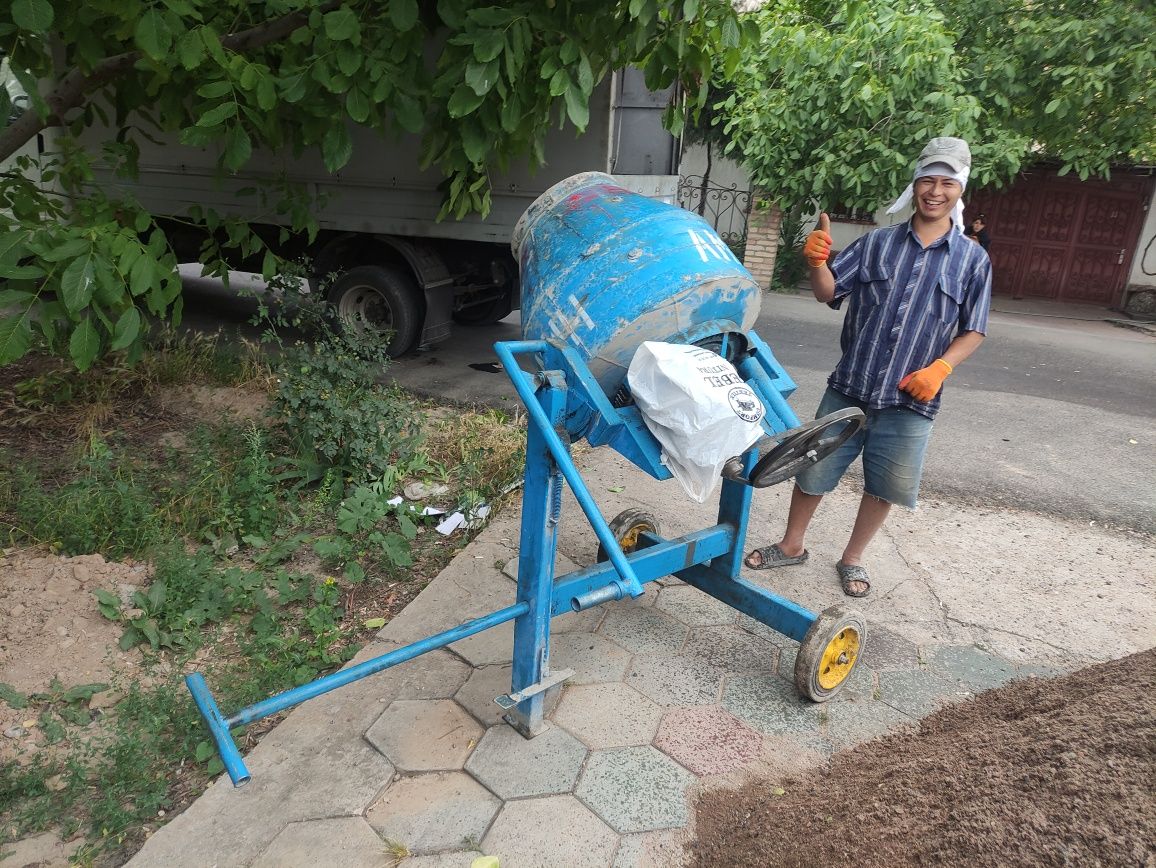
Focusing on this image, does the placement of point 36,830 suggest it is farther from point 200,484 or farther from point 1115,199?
point 1115,199

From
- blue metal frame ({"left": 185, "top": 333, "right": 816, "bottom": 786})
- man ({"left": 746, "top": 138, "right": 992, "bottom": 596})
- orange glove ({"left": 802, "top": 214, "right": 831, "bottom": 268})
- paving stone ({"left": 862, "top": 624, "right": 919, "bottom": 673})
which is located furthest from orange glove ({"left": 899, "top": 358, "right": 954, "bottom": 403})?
paving stone ({"left": 862, "top": 624, "right": 919, "bottom": 673})

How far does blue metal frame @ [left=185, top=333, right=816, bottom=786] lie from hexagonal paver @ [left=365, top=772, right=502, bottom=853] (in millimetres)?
259

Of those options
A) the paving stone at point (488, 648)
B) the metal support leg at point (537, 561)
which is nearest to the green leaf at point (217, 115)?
the metal support leg at point (537, 561)

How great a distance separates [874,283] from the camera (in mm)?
2889

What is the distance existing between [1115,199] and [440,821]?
48.1ft

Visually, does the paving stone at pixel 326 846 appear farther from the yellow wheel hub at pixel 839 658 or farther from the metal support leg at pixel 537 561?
the yellow wheel hub at pixel 839 658

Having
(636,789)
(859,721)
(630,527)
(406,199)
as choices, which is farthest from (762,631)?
(406,199)

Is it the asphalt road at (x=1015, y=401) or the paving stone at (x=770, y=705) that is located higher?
the asphalt road at (x=1015, y=401)

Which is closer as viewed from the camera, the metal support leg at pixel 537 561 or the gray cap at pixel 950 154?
the metal support leg at pixel 537 561

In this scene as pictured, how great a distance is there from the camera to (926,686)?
8.88ft

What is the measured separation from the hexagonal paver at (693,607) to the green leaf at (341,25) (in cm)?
228


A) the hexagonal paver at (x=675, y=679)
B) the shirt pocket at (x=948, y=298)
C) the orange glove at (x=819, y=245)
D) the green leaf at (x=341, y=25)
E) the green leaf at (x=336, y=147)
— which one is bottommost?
the hexagonal paver at (x=675, y=679)

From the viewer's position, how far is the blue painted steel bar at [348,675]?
5.85 ft

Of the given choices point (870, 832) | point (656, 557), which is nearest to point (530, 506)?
point (656, 557)
